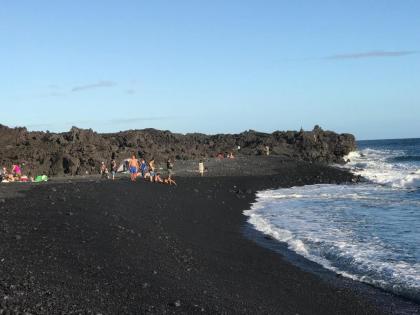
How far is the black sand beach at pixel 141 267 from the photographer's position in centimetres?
756

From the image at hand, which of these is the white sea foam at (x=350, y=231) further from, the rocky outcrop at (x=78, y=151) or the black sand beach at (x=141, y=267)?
the rocky outcrop at (x=78, y=151)

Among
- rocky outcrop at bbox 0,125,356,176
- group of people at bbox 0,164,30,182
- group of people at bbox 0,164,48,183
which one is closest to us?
group of people at bbox 0,164,48,183

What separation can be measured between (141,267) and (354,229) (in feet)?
28.0

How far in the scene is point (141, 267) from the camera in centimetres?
960

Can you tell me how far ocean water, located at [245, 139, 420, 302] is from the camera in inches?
428

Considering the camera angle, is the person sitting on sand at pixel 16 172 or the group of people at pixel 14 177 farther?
the person sitting on sand at pixel 16 172

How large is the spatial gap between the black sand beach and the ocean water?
95cm

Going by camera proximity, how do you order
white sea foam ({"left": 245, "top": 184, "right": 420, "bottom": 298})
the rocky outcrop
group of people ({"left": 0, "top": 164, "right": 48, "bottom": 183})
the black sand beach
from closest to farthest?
the black sand beach → white sea foam ({"left": 245, "top": 184, "right": 420, "bottom": 298}) → group of people ({"left": 0, "top": 164, "right": 48, "bottom": 183}) → the rocky outcrop

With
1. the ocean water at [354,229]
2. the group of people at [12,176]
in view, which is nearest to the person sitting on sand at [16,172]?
the group of people at [12,176]

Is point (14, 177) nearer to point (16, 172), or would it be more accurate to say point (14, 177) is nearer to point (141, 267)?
point (16, 172)

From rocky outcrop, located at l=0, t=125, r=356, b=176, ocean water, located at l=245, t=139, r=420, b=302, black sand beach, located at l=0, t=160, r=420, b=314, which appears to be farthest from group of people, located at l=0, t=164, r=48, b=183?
ocean water, located at l=245, t=139, r=420, b=302

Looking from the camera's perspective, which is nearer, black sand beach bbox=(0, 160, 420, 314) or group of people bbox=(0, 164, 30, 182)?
black sand beach bbox=(0, 160, 420, 314)

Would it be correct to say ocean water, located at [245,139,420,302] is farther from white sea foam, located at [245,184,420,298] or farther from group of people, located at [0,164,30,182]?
group of people, located at [0,164,30,182]

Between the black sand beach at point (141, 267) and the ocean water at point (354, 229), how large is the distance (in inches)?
37.3
